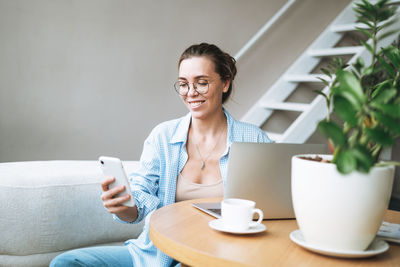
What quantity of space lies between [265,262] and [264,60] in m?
3.24

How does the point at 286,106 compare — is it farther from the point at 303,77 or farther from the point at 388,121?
the point at 388,121

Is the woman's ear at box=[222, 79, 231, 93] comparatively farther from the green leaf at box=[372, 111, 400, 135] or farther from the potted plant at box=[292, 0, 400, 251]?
the green leaf at box=[372, 111, 400, 135]

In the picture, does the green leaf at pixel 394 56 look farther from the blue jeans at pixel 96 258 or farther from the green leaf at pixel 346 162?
the blue jeans at pixel 96 258

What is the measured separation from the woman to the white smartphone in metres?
0.26

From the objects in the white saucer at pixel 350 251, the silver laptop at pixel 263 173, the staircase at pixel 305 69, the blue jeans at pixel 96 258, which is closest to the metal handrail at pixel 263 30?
the staircase at pixel 305 69

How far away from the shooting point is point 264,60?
399cm

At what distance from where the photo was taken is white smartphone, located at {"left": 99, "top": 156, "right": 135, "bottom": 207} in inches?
45.7

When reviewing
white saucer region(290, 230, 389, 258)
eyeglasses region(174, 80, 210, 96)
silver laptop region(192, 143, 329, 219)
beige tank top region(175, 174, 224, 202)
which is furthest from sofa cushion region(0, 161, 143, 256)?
white saucer region(290, 230, 389, 258)

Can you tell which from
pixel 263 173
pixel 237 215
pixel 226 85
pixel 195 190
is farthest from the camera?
pixel 226 85

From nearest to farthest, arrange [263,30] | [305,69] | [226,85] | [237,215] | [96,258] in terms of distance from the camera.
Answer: [237,215]
[96,258]
[226,85]
[263,30]
[305,69]

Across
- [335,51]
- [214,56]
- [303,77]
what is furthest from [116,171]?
[335,51]

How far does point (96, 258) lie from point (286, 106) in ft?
7.92

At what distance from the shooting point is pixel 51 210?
1.78m

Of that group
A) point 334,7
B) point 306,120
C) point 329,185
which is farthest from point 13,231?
point 334,7
